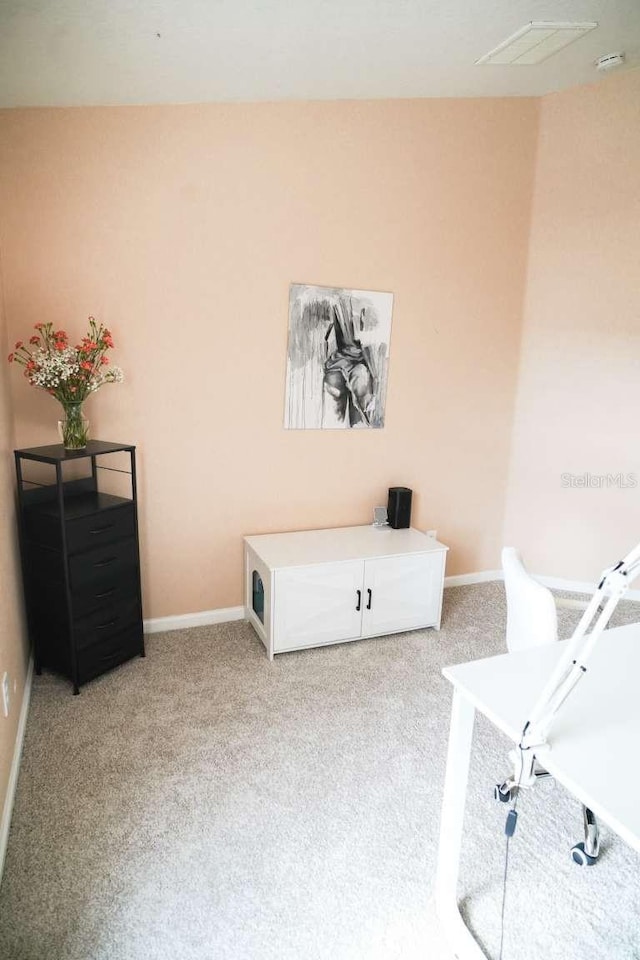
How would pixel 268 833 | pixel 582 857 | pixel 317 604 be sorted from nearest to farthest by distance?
pixel 582 857 → pixel 268 833 → pixel 317 604

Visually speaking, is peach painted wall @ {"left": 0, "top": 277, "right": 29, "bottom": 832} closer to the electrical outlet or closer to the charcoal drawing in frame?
the electrical outlet

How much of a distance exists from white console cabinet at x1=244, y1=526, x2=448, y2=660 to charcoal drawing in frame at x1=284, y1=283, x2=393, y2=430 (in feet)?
2.37

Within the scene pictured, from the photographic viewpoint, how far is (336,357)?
133 inches

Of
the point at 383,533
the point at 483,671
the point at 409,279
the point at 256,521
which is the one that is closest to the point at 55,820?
the point at 483,671

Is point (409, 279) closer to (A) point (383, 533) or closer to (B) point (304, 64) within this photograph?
(B) point (304, 64)

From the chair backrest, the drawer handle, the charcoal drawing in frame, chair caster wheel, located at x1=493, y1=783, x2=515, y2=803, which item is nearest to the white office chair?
the chair backrest

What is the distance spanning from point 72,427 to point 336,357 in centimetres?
152

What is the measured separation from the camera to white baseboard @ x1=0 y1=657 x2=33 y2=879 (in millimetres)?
1839

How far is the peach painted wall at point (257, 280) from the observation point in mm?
2730

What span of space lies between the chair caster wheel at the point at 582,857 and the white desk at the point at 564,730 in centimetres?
46

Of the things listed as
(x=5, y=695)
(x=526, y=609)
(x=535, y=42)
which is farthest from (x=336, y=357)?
(x=5, y=695)

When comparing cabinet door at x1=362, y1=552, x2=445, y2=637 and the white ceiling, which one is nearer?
the white ceiling

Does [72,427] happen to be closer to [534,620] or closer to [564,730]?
[534,620]

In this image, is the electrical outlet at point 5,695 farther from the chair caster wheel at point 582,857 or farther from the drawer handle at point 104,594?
the chair caster wheel at point 582,857
